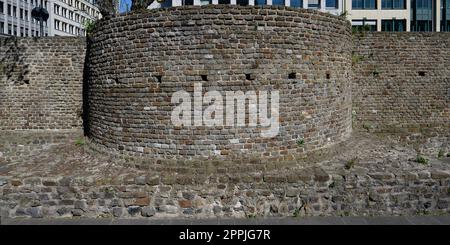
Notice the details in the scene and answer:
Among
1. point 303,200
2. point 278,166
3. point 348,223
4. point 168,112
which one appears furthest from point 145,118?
point 348,223

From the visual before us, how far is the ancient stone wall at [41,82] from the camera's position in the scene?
10.9 m

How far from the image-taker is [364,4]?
113 feet

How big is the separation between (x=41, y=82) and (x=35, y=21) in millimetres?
45434

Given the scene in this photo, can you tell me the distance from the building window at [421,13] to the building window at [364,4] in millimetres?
3876

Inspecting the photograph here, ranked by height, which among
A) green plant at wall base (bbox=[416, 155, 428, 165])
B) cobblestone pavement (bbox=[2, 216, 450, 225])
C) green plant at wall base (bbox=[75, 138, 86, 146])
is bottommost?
cobblestone pavement (bbox=[2, 216, 450, 225])

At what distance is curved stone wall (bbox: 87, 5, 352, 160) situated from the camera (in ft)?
24.2

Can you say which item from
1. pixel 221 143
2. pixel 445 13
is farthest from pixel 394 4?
pixel 221 143

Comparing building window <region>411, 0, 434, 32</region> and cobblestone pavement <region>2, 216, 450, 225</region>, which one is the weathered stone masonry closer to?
cobblestone pavement <region>2, 216, 450, 225</region>

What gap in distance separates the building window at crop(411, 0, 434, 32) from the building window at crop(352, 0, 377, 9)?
3.88 metres

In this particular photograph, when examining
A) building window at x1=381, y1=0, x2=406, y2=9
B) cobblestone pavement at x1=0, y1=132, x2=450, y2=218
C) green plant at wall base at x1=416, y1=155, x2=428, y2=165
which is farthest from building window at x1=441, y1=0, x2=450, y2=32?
cobblestone pavement at x1=0, y1=132, x2=450, y2=218

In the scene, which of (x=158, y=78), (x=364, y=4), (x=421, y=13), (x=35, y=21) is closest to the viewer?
(x=158, y=78)

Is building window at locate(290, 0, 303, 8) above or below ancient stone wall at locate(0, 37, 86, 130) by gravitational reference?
above

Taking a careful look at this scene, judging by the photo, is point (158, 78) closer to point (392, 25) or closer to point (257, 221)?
point (257, 221)

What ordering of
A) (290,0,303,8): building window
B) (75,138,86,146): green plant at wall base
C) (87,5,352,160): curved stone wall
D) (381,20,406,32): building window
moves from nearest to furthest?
1. (87,5,352,160): curved stone wall
2. (75,138,86,146): green plant at wall base
3. (381,20,406,32): building window
4. (290,0,303,8): building window
